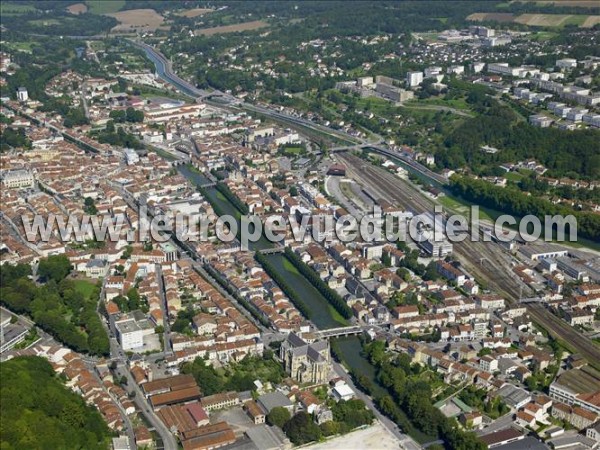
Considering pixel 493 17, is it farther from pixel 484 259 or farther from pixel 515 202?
pixel 484 259

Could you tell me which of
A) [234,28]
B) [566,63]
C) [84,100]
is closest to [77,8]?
[234,28]

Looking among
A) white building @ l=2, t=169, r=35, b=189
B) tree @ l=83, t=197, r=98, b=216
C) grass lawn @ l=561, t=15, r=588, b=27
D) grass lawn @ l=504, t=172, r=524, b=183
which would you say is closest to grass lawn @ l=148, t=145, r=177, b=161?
white building @ l=2, t=169, r=35, b=189

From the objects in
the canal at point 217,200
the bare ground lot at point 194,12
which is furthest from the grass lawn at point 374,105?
the bare ground lot at point 194,12

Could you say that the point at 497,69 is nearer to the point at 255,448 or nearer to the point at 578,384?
the point at 578,384

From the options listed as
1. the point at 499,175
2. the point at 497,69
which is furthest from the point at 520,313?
the point at 497,69

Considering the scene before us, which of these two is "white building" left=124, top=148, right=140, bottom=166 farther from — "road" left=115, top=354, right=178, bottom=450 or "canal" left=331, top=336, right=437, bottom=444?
"canal" left=331, top=336, right=437, bottom=444

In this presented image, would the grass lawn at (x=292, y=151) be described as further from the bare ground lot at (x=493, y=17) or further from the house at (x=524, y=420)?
the bare ground lot at (x=493, y=17)
